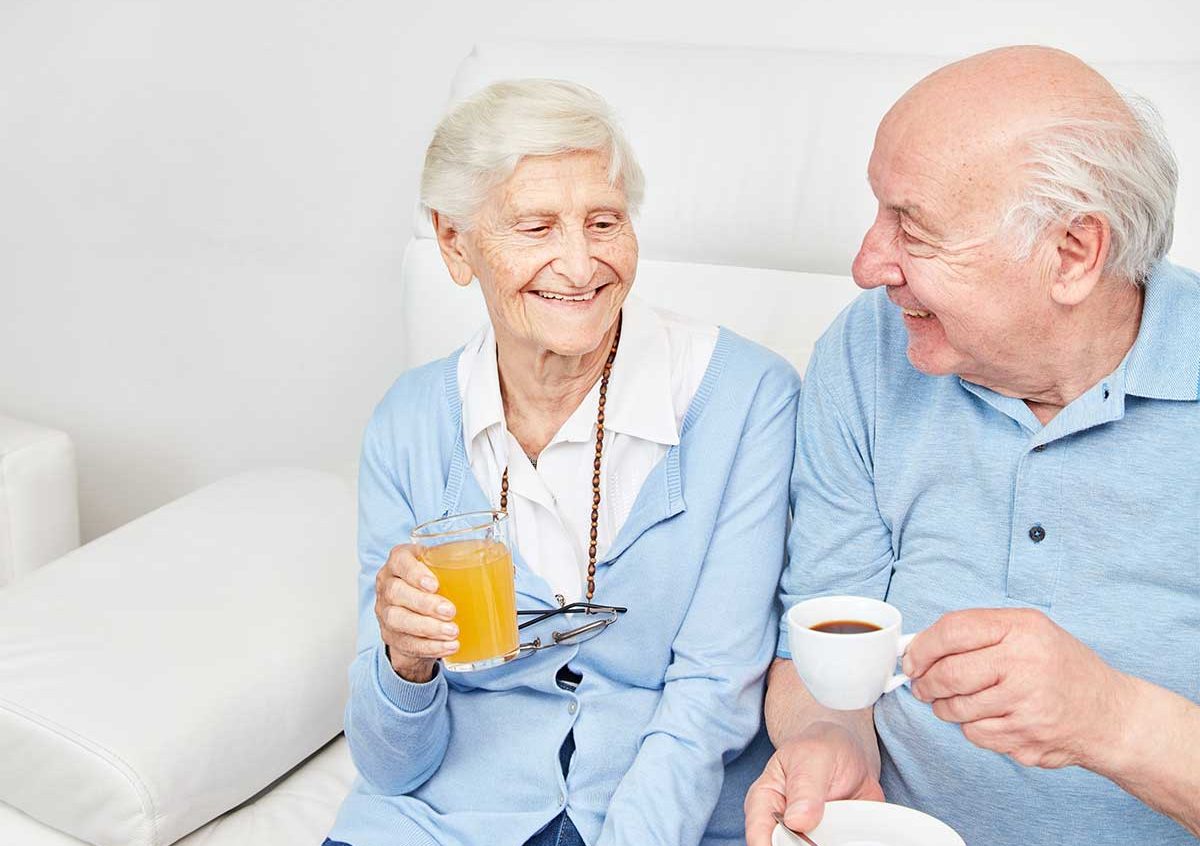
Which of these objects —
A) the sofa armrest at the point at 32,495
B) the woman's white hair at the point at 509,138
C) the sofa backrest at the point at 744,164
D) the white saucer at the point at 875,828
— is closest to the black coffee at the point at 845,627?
the white saucer at the point at 875,828

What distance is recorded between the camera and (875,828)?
1.30 metres

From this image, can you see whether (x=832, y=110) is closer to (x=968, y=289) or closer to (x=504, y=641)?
(x=968, y=289)

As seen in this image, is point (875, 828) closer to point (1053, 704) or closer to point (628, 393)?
point (1053, 704)

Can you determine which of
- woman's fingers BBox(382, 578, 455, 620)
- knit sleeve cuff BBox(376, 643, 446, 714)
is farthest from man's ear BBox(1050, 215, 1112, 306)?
knit sleeve cuff BBox(376, 643, 446, 714)

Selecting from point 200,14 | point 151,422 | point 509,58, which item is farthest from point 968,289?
Result: point 151,422

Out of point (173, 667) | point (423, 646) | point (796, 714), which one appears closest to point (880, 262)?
point (796, 714)

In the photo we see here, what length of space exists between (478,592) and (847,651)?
16.2 inches

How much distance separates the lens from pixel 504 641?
1501 mm

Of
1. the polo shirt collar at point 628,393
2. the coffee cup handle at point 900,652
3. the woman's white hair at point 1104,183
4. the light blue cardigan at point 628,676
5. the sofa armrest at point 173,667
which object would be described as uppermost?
the woman's white hair at point 1104,183

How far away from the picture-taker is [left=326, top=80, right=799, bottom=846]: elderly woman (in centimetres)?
165

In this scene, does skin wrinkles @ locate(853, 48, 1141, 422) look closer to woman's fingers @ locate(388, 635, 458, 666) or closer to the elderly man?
the elderly man

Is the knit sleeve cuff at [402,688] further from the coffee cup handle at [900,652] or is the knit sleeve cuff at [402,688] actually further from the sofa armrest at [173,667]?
the coffee cup handle at [900,652]

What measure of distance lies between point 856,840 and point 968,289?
0.55 meters

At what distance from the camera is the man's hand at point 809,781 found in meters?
1.33
